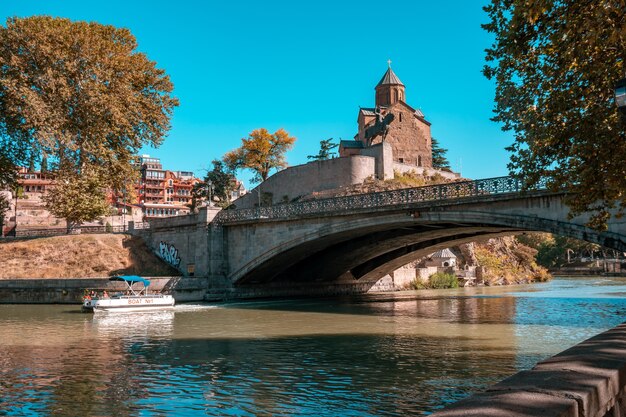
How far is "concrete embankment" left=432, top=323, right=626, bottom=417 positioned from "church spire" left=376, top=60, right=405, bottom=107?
86.6 meters

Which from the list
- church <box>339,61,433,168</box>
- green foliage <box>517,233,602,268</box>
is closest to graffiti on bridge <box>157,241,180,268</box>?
church <box>339,61,433,168</box>

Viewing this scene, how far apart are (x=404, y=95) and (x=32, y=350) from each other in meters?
80.4

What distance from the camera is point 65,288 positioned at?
117ft

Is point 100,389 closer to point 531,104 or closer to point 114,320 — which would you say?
point 531,104

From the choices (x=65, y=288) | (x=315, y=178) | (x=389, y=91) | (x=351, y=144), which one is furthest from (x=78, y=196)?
(x=389, y=91)

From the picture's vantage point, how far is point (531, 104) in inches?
637

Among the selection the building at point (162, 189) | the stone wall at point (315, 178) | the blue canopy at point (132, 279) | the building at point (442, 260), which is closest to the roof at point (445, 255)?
the building at point (442, 260)

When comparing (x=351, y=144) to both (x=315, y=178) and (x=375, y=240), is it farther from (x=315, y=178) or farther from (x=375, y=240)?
(x=375, y=240)

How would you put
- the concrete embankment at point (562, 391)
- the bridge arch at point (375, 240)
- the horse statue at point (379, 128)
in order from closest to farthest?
the concrete embankment at point (562, 391)
the bridge arch at point (375, 240)
the horse statue at point (379, 128)

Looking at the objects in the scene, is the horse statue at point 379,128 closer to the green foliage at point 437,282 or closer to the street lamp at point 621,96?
the green foliage at point 437,282

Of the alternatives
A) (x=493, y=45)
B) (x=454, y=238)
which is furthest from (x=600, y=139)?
(x=454, y=238)

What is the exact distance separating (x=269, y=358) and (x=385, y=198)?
17.2m

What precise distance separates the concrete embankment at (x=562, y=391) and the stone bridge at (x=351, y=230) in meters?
18.1

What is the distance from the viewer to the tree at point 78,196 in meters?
41.1
